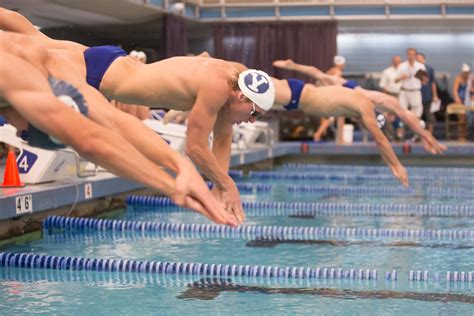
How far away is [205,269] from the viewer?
575 cm

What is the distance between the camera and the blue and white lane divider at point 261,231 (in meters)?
7.39

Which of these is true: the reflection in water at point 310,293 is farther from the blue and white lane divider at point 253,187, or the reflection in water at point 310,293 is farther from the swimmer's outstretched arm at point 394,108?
the blue and white lane divider at point 253,187

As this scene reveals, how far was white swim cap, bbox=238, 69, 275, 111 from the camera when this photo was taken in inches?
198

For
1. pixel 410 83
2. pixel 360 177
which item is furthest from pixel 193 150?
pixel 410 83

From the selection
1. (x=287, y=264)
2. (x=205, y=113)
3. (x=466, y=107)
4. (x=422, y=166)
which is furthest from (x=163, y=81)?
(x=466, y=107)

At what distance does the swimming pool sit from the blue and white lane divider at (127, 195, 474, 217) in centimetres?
1

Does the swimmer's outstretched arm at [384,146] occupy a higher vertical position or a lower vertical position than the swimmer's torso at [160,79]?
lower

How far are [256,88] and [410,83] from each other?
10702 mm

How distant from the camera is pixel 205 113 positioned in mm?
5250

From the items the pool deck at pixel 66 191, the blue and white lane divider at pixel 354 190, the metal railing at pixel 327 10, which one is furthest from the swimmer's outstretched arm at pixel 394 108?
the metal railing at pixel 327 10

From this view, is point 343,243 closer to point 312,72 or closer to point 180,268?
point 180,268

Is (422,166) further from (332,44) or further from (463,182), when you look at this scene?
(332,44)

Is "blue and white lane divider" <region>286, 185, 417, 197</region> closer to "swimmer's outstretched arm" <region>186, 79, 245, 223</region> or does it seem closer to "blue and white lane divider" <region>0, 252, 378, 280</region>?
"blue and white lane divider" <region>0, 252, 378, 280</region>

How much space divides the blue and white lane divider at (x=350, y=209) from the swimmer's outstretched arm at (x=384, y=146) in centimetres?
72
